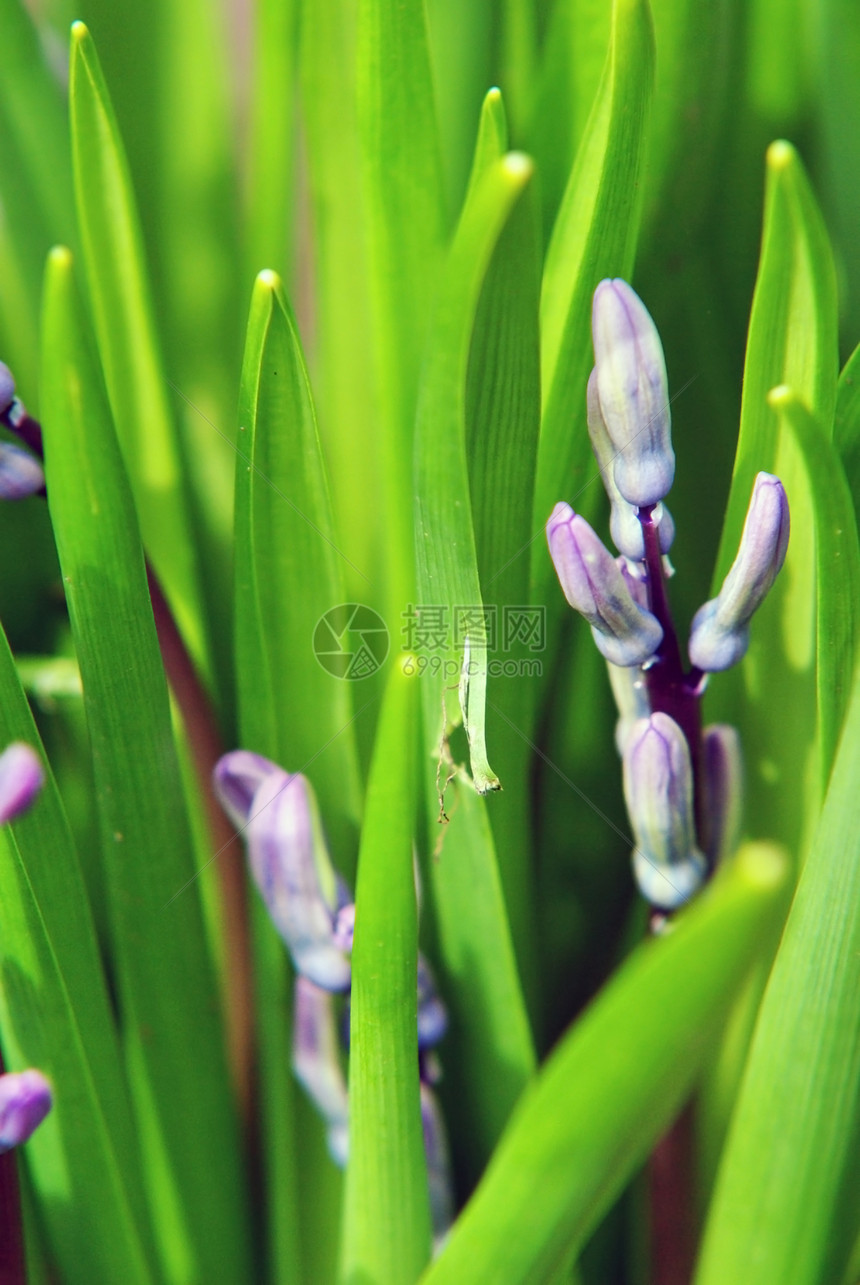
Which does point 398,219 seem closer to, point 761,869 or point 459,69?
point 459,69

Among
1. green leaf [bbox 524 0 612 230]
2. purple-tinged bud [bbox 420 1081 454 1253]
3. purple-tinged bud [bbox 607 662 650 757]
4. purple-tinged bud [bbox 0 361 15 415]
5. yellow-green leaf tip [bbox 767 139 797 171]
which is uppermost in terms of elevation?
green leaf [bbox 524 0 612 230]

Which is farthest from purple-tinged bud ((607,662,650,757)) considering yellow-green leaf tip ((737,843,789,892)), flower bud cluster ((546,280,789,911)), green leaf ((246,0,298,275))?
green leaf ((246,0,298,275))

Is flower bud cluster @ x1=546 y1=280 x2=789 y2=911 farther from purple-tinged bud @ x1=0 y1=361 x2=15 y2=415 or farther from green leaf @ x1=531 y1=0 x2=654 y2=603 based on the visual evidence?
purple-tinged bud @ x1=0 y1=361 x2=15 y2=415

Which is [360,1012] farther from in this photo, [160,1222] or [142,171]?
[142,171]

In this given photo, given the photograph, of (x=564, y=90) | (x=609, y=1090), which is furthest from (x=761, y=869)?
(x=564, y=90)

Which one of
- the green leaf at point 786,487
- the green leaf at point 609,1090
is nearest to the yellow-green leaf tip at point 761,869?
the green leaf at point 609,1090

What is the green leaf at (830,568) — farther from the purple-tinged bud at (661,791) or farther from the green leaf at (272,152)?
the green leaf at (272,152)

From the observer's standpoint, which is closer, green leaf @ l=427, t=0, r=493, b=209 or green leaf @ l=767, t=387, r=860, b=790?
green leaf @ l=767, t=387, r=860, b=790
